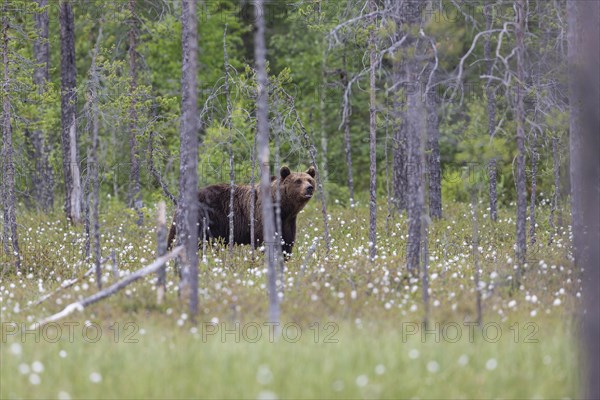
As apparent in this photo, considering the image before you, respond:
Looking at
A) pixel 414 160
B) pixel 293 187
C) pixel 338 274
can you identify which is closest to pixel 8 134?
pixel 293 187

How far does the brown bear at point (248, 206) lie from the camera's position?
17.8m

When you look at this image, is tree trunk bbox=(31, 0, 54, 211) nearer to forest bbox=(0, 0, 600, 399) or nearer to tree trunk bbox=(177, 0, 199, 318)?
forest bbox=(0, 0, 600, 399)

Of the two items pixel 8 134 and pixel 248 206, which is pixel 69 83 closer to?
pixel 8 134

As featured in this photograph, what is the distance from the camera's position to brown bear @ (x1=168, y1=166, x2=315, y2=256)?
17.8 metres

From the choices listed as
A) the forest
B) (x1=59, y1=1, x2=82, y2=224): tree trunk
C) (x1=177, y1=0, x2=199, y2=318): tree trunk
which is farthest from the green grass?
(x1=59, y1=1, x2=82, y2=224): tree trunk

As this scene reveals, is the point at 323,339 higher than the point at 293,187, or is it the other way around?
the point at 293,187

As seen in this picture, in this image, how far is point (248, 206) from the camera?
18812 millimetres

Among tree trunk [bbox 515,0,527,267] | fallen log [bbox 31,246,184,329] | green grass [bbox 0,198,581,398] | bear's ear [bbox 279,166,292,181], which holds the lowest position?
green grass [bbox 0,198,581,398]

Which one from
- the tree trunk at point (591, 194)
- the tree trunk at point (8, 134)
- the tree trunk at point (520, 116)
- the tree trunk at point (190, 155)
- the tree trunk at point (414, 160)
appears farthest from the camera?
the tree trunk at point (8, 134)

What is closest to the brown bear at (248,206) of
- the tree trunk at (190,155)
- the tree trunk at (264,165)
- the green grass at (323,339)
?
the green grass at (323,339)

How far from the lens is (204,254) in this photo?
16.1 meters

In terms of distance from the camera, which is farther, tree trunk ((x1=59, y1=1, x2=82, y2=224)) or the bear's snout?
tree trunk ((x1=59, y1=1, x2=82, y2=224))

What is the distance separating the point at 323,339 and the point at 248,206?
9509 mm

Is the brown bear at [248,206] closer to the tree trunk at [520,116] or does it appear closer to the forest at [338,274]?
the forest at [338,274]
